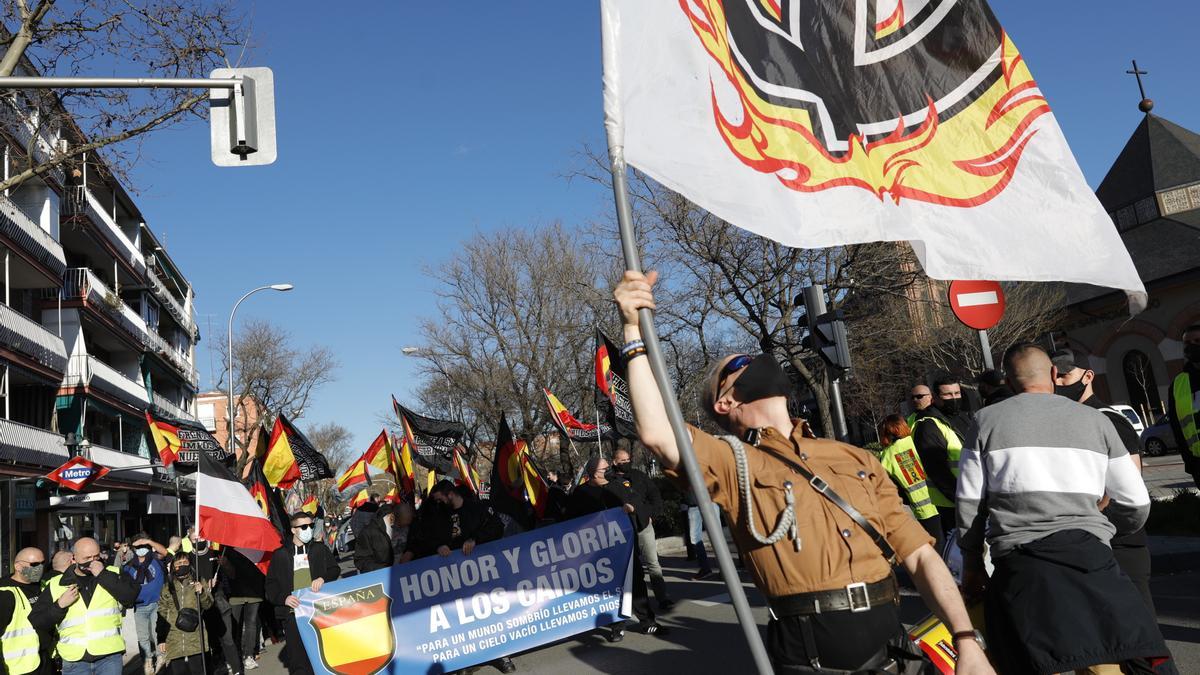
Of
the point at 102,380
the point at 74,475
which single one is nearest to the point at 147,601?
the point at 74,475

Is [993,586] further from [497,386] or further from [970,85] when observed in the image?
[497,386]

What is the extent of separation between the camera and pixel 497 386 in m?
40.9

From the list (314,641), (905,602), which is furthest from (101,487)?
(905,602)

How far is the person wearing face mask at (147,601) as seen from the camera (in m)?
13.3

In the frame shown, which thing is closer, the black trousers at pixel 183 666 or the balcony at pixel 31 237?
the black trousers at pixel 183 666


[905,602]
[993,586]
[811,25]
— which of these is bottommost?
[905,602]

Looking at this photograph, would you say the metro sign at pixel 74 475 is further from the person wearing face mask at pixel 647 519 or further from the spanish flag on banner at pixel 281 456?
the person wearing face mask at pixel 647 519

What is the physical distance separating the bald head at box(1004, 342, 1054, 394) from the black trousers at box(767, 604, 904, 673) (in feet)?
5.56

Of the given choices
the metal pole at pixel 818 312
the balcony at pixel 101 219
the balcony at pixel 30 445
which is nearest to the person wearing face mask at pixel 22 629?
the metal pole at pixel 818 312

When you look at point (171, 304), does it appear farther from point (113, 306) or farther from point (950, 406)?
point (950, 406)

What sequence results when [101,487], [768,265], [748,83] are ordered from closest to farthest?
1. [748,83]
2. [768,265]
3. [101,487]

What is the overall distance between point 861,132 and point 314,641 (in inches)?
289

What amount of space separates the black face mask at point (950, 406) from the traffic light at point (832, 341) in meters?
2.54

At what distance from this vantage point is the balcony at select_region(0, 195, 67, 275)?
2975cm
